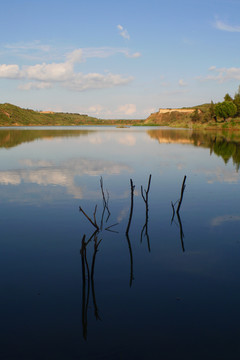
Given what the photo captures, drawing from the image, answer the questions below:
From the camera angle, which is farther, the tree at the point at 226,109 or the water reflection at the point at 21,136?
the tree at the point at 226,109

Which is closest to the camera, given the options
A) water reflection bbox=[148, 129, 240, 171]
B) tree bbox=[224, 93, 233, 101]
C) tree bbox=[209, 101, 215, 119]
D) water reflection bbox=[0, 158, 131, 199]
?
water reflection bbox=[0, 158, 131, 199]

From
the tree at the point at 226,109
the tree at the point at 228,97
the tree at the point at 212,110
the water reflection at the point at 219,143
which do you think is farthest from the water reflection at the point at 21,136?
the tree at the point at 228,97

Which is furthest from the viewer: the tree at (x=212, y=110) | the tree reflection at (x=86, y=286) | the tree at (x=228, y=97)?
the tree at (x=228, y=97)

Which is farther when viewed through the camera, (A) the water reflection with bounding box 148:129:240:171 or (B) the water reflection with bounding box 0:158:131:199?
(A) the water reflection with bounding box 148:129:240:171

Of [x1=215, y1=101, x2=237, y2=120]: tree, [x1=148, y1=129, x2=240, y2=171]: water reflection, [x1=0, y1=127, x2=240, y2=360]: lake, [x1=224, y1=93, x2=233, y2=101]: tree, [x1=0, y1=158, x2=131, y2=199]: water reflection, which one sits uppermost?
[x1=224, y1=93, x2=233, y2=101]: tree

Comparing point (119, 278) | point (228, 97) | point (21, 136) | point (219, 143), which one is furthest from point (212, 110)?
point (119, 278)

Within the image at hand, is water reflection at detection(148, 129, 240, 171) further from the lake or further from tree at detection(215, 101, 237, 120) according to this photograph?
tree at detection(215, 101, 237, 120)

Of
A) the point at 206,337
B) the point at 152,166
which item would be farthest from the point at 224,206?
the point at 152,166

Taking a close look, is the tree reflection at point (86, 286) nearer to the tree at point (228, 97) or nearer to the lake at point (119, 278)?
the lake at point (119, 278)

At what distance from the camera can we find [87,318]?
8.11 meters

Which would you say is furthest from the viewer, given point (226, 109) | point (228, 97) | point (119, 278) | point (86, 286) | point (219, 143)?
point (228, 97)

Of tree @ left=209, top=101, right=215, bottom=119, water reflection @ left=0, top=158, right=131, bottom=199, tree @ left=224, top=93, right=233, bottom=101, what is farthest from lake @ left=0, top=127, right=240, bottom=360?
tree @ left=224, top=93, right=233, bottom=101

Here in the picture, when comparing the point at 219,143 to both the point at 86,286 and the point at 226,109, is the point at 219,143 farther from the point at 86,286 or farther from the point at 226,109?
the point at 226,109

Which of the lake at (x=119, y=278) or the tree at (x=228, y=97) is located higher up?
the tree at (x=228, y=97)
